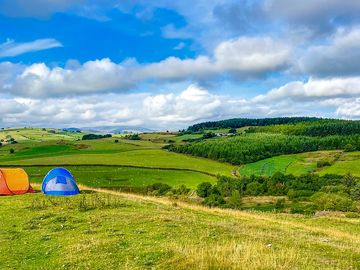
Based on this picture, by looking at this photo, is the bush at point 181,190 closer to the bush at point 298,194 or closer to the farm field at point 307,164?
the bush at point 298,194

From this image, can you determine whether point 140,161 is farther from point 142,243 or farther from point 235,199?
point 142,243

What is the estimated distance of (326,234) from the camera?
26.5 m

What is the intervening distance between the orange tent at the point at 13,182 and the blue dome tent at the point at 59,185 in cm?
289

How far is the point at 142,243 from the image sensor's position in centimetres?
1975

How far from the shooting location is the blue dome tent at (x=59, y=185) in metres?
39.9

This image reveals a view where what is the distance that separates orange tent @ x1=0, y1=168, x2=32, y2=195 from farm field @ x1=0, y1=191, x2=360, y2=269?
307 inches

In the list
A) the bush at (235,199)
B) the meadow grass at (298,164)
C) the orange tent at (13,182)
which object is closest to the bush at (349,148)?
the meadow grass at (298,164)

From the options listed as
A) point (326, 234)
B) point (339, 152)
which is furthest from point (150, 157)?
point (326, 234)

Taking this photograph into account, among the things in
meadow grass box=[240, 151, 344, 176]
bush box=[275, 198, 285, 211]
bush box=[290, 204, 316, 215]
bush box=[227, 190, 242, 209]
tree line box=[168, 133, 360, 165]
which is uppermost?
tree line box=[168, 133, 360, 165]

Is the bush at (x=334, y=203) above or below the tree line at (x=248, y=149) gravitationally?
below

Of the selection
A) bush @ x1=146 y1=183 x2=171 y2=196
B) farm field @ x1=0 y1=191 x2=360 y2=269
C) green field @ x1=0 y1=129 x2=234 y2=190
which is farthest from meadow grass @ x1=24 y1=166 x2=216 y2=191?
farm field @ x1=0 y1=191 x2=360 y2=269

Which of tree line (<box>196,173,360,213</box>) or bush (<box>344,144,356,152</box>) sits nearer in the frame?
tree line (<box>196,173,360,213</box>)

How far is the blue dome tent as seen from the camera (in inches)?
1572

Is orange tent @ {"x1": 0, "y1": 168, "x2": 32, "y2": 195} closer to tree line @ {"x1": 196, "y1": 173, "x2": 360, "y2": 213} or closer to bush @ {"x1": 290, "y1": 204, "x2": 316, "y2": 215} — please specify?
bush @ {"x1": 290, "y1": 204, "x2": 316, "y2": 215}
